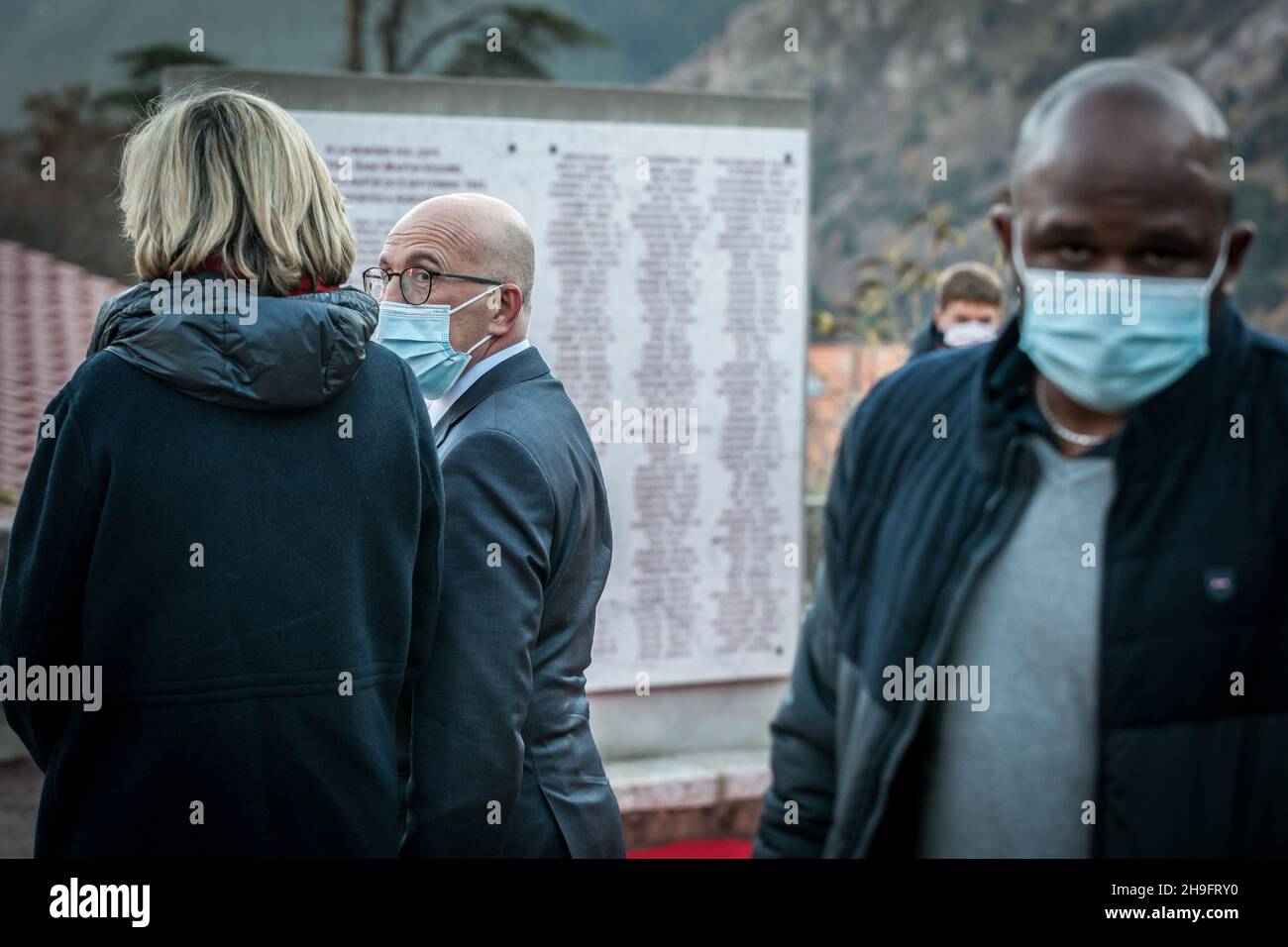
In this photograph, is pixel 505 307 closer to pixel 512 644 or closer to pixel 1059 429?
pixel 512 644

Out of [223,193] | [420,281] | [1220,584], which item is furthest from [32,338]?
[1220,584]

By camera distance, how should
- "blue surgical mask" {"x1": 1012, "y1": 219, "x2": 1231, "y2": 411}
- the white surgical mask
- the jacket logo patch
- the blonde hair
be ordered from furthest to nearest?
the white surgical mask → the blonde hair → "blue surgical mask" {"x1": 1012, "y1": 219, "x2": 1231, "y2": 411} → the jacket logo patch

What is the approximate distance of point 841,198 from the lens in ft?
144

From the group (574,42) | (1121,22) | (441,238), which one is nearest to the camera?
(441,238)

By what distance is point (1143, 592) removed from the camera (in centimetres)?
158

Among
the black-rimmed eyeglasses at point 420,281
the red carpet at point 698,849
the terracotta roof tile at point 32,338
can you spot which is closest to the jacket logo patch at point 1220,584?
the black-rimmed eyeglasses at point 420,281

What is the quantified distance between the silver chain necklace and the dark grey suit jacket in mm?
834

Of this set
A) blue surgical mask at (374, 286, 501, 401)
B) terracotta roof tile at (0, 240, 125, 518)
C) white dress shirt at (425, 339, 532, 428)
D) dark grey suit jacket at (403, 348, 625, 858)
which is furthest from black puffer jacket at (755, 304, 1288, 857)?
terracotta roof tile at (0, 240, 125, 518)

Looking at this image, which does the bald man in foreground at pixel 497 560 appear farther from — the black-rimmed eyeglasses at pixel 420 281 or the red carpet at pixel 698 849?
the red carpet at pixel 698 849

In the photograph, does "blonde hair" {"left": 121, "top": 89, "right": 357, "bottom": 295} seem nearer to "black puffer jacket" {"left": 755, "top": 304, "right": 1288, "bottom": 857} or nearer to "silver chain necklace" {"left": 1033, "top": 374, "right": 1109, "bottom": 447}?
"black puffer jacket" {"left": 755, "top": 304, "right": 1288, "bottom": 857}

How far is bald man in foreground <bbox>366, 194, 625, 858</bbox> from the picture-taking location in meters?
2.16

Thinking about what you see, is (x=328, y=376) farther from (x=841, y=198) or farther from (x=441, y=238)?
(x=841, y=198)
